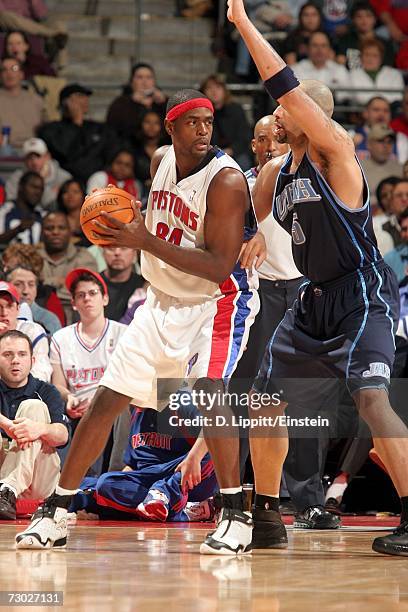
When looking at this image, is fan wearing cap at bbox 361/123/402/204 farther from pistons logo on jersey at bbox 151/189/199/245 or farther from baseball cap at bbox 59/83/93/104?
pistons logo on jersey at bbox 151/189/199/245

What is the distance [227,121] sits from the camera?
1090 centimetres

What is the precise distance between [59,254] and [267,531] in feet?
15.2

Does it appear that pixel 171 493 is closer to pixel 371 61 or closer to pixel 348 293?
pixel 348 293

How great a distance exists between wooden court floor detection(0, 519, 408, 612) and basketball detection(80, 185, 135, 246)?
1245 mm

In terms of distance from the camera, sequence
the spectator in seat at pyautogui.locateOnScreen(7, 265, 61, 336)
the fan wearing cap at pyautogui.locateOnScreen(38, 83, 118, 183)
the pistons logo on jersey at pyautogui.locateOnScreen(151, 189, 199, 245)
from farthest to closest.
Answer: the fan wearing cap at pyautogui.locateOnScreen(38, 83, 118, 183) < the spectator in seat at pyautogui.locateOnScreen(7, 265, 61, 336) < the pistons logo on jersey at pyautogui.locateOnScreen(151, 189, 199, 245)

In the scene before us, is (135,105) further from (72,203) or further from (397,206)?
(397,206)

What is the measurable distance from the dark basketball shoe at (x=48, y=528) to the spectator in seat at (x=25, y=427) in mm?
1461

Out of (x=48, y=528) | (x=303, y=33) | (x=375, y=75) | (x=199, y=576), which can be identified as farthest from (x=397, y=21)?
(x=199, y=576)

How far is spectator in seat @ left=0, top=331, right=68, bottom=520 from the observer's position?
620 centimetres

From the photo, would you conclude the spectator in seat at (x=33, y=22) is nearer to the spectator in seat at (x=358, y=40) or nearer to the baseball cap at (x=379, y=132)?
the spectator in seat at (x=358, y=40)

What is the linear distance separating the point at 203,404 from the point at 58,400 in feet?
7.02

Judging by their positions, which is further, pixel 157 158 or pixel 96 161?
pixel 96 161

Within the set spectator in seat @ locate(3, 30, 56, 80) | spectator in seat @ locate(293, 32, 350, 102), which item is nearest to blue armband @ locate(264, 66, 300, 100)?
spectator in seat @ locate(293, 32, 350, 102)

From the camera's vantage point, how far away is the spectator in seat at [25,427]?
20.3 ft
